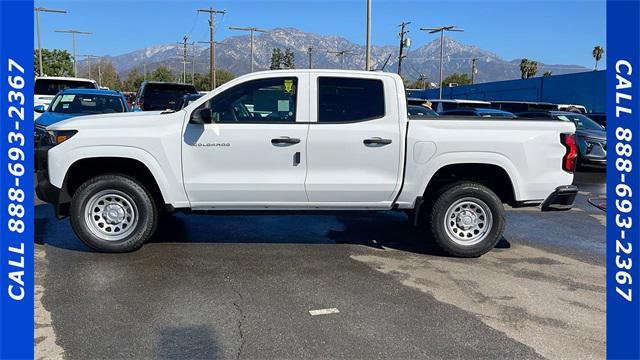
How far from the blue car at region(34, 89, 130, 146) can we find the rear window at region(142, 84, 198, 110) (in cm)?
528

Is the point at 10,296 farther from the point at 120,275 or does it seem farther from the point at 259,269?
the point at 259,269

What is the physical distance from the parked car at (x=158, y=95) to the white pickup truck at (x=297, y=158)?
39.6ft

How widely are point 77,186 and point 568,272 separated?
17.5 ft

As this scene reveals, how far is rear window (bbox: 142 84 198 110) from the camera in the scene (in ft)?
56.7

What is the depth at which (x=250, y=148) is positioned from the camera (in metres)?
5.47

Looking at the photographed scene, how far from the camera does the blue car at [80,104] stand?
35.7ft

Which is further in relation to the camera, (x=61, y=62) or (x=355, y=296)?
(x=61, y=62)

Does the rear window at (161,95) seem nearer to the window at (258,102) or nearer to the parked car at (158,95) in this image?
the parked car at (158,95)

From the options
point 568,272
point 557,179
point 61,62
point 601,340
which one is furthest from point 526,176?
point 61,62

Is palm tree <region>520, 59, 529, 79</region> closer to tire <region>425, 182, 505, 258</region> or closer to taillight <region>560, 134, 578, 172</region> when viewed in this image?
taillight <region>560, 134, 578, 172</region>

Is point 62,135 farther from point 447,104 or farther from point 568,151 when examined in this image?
point 447,104

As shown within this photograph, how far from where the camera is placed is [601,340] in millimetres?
3902

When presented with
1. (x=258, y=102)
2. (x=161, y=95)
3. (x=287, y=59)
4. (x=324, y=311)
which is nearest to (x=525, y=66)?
(x=287, y=59)

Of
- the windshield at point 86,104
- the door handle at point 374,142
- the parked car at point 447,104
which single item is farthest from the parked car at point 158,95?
the door handle at point 374,142
